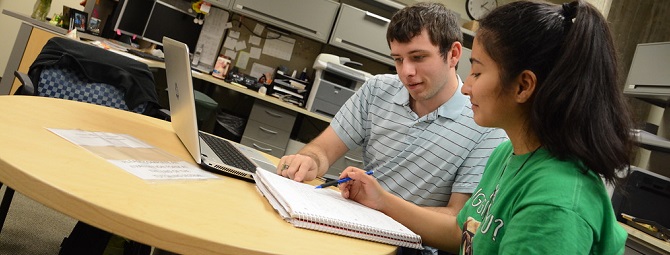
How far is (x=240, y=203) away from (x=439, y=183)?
832 mm

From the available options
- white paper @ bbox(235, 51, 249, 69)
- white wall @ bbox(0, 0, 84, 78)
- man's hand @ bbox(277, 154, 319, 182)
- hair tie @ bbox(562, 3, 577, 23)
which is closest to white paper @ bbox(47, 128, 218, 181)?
man's hand @ bbox(277, 154, 319, 182)

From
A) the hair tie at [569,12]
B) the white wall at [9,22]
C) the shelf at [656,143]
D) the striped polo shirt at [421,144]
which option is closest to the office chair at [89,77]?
the striped polo shirt at [421,144]

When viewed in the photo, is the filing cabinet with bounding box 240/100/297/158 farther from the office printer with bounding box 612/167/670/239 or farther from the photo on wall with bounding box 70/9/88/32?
the office printer with bounding box 612/167/670/239

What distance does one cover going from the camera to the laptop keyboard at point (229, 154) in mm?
1347

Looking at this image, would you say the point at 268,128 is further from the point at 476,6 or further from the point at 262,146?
the point at 476,6

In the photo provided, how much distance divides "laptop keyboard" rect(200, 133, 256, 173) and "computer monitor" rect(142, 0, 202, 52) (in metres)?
2.86

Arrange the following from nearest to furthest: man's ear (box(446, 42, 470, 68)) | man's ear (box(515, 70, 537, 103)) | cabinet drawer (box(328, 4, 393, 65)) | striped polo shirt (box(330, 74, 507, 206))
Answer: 1. man's ear (box(515, 70, 537, 103))
2. striped polo shirt (box(330, 74, 507, 206))
3. man's ear (box(446, 42, 470, 68))
4. cabinet drawer (box(328, 4, 393, 65))

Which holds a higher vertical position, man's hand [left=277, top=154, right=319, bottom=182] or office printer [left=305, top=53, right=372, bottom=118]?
office printer [left=305, top=53, right=372, bottom=118]

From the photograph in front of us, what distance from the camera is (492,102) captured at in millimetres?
959

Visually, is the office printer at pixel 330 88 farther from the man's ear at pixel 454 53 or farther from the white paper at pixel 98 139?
the white paper at pixel 98 139

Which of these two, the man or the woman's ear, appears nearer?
the man

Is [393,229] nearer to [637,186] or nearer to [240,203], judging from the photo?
[240,203]

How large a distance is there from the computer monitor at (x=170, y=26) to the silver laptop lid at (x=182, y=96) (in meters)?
2.90

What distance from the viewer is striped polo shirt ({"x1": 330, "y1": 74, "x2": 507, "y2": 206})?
1.67 m
